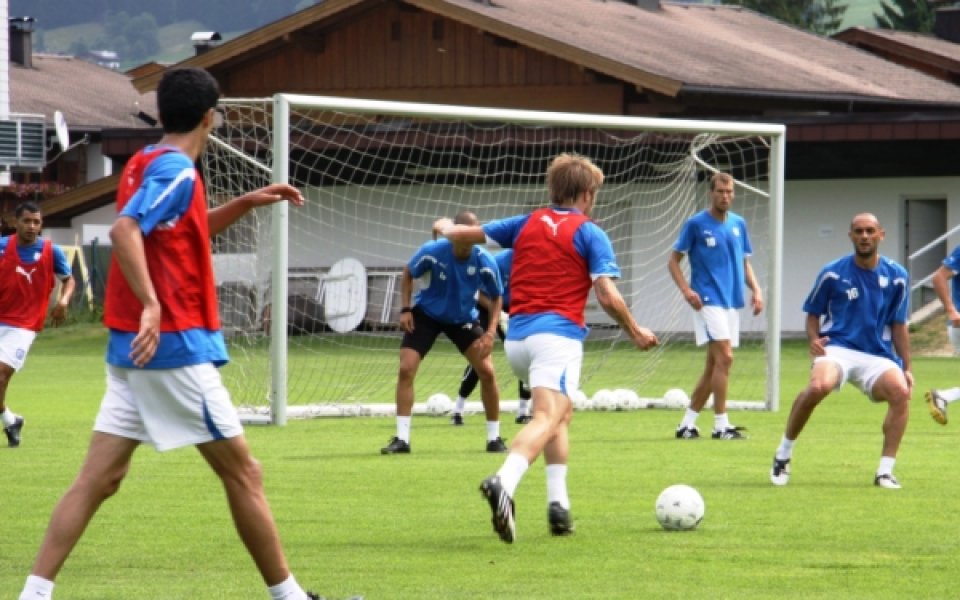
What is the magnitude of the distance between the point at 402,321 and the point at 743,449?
2.90 metres

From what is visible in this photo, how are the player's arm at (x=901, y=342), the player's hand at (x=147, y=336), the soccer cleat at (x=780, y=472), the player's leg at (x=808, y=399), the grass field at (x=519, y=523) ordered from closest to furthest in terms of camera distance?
the player's hand at (x=147, y=336) < the grass field at (x=519, y=523) < the player's leg at (x=808, y=399) < the player's arm at (x=901, y=342) < the soccer cleat at (x=780, y=472)

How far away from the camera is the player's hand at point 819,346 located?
11.6 metres

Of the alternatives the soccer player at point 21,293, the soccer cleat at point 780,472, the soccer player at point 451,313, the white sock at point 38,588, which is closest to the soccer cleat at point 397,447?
the soccer player at point 451,313

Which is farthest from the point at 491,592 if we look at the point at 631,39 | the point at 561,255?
the point at 631,39

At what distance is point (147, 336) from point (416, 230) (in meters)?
25.0

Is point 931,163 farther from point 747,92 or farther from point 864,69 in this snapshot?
point 864,69

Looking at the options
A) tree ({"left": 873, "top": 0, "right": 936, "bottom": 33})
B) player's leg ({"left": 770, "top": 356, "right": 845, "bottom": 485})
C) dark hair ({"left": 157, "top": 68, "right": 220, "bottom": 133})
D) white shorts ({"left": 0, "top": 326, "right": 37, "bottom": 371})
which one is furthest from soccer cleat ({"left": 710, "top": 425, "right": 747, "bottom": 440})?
tree ({"left": 873, "top": 0, "right": 936, "bottom": 33})

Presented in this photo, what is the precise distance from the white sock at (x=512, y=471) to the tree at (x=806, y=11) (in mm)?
76470

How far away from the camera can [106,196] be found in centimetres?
4500

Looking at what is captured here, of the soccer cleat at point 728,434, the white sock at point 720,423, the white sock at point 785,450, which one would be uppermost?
the white sock at point 785,450

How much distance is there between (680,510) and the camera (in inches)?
375

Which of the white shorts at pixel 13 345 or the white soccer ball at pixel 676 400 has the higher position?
the white shorts at pixel 13 345

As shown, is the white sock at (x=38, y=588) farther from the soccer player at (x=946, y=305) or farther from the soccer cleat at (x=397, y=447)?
the soccer player at (x=946, y=305)

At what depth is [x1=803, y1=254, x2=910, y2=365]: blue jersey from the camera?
11656 millimetres
